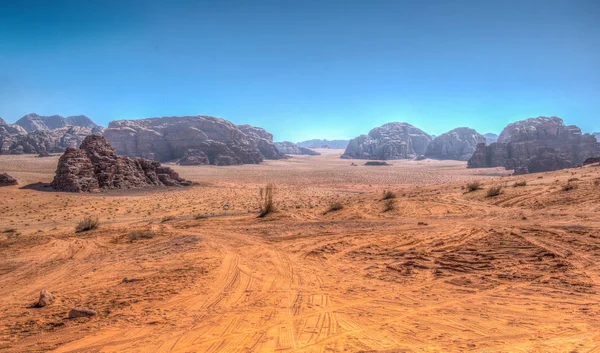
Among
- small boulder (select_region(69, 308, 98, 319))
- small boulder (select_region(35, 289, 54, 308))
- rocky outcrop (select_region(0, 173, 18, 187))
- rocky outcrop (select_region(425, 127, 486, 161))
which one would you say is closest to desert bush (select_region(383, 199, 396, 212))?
small boulder (select_region(69, 308, 98, 319))

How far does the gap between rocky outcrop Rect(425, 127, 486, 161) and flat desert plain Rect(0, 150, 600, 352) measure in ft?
458

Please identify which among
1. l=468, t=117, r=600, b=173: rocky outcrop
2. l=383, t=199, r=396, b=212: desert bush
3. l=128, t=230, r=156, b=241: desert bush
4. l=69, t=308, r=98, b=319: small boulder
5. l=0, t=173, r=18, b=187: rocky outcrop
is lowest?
l=128, t=230, r=156, b=241: desert bush

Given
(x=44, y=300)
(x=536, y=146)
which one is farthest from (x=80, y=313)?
(x=536, y=146)

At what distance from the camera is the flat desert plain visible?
4.39 meters

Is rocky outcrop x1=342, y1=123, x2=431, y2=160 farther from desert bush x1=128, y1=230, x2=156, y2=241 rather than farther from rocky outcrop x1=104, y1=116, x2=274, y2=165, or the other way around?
desert bush x1=128, y1=230, x2=156, y2=241

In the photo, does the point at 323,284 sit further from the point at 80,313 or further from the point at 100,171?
the point at 100,171

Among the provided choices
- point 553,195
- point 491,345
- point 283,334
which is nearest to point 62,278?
point 283,334

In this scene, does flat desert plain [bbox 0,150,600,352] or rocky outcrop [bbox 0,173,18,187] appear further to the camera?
rocky outcrop [bbox 0,173,18,187]

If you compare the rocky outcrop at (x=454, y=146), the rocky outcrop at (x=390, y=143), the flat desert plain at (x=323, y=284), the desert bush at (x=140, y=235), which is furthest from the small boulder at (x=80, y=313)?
the rocky outcrop at (x=454, y=146)

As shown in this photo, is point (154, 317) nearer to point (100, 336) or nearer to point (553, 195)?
point (100, 336)

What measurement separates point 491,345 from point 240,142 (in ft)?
343

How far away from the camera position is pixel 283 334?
14.9ft

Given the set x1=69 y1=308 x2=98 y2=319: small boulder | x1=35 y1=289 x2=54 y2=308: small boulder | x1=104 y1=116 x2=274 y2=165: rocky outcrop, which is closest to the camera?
x1=69 y1=308 x2=98 y2=319: small boulder

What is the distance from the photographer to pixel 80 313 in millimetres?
5277
